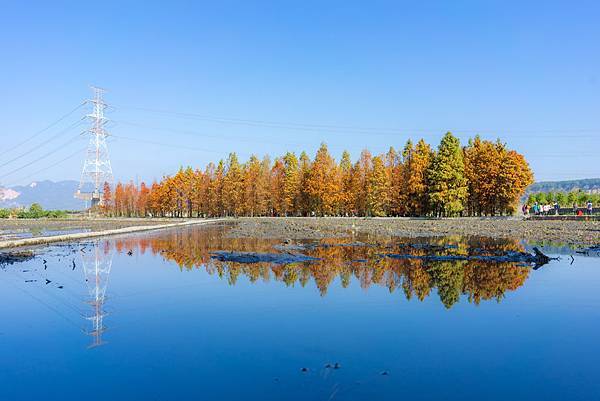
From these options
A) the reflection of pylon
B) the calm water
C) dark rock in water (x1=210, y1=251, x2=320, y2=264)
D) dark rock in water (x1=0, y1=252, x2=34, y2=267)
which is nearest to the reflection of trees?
the calm water

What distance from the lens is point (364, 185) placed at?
80.1 meters

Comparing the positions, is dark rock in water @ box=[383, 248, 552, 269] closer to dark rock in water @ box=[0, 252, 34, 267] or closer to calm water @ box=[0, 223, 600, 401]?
calm water @ box=[0, 223, 600, 401]

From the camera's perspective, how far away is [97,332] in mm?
9547

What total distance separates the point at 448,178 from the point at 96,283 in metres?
58.1

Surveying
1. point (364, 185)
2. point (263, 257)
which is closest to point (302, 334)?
point (263, 257)

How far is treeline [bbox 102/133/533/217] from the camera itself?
66.8m

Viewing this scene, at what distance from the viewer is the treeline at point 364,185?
66750 millimetres

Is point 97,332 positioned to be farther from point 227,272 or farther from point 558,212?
point 558,212

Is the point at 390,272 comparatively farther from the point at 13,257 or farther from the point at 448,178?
the point at 448,178

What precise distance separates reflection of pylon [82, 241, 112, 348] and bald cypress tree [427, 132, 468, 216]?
1997 inches

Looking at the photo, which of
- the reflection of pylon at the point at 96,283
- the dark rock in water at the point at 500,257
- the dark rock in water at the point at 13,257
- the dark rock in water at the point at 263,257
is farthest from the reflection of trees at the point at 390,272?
the dark rock in water at the point at 13,257

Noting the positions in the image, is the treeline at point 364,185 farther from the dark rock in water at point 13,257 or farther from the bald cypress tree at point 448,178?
the dark rock in water at point 13,257

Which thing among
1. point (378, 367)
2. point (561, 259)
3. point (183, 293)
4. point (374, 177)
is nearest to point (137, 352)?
point (378, 367)

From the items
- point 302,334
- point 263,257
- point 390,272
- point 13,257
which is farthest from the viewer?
point 13,257
